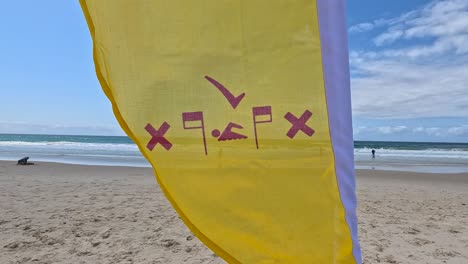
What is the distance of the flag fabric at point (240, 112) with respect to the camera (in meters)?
0.79

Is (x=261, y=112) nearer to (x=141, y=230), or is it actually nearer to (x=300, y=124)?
(x=300, y=124)

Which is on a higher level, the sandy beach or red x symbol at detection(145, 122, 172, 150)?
red x symbol at detection(145, 122, 172, 150)

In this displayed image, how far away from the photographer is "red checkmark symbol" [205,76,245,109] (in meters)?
0.81

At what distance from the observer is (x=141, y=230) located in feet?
13.5

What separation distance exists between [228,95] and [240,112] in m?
0.05

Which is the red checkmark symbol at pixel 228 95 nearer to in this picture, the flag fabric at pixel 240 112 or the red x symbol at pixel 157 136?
the flag fabric at pixel 240 112

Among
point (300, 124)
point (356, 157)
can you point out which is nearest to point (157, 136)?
point (300, 124)

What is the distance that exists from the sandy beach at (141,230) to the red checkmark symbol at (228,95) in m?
2.77

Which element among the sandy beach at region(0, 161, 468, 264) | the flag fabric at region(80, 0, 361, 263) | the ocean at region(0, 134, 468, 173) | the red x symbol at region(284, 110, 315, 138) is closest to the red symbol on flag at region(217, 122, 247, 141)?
the flag fabric at region(80, 0, 361, 263)

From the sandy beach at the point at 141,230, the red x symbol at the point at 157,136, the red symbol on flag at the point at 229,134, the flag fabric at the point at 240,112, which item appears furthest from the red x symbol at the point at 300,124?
the sandy beach at the point at 141,230

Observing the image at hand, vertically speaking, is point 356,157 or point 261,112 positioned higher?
point 261,112

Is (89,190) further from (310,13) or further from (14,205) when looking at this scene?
(310,13)

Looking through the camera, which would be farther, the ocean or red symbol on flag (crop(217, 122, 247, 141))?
the ocean

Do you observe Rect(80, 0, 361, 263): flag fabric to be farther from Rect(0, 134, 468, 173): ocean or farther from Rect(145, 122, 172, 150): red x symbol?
Rect(0, 134, 468, 173): ocean
